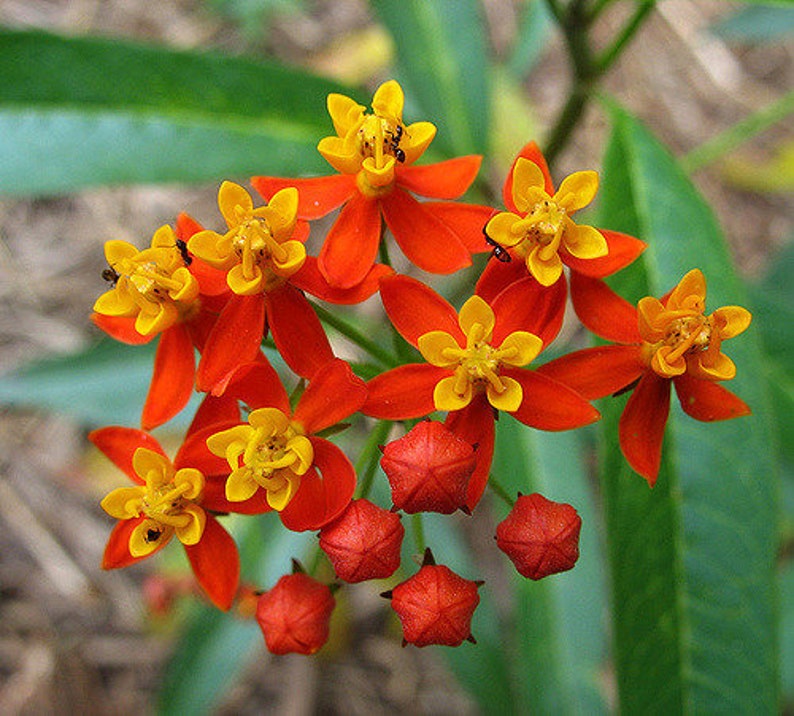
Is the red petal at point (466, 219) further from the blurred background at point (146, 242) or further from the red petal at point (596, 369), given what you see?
the blurred background at point (146, 242)

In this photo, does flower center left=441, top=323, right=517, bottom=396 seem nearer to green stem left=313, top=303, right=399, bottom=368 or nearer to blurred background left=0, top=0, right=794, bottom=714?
green stem left=313, top=303, right=399, bottom=368

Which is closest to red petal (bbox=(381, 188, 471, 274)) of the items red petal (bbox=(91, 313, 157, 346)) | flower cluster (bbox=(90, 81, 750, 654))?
flower cluster (bbox=(90, 81, 750, 654))

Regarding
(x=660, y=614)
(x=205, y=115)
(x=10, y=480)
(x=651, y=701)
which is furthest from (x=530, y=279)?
(x=10, y=480)

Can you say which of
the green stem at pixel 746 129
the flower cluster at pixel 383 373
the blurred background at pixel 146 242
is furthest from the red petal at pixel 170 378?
the green stem at pixel 746 129

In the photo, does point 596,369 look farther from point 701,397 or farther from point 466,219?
point 466,219

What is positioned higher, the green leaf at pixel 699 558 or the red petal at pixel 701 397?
the red petal at pixel 701 397

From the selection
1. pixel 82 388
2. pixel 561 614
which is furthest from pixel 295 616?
pixel 82 388

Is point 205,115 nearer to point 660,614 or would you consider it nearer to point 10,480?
point 660,614
